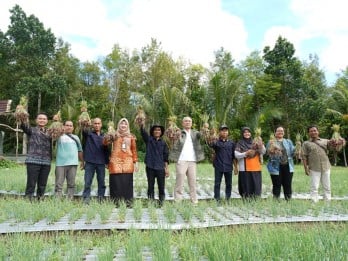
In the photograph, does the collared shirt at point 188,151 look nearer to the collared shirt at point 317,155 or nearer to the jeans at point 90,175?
the jeans at point 90,175

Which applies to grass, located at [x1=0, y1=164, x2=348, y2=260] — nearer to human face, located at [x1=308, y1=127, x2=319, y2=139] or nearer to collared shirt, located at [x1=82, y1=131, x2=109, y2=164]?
collared shirt, located at [x1=82, y1=131, x2=109, y2=164]

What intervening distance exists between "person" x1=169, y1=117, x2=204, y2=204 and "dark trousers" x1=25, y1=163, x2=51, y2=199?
83.0 inches

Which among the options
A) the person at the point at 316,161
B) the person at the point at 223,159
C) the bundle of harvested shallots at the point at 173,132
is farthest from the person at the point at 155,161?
the person at the point at 316,161

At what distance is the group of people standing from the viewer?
634cm

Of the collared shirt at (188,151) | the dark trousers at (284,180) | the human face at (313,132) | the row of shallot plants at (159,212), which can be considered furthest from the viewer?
the human face at (313,132)

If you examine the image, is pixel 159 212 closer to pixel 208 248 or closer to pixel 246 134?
pixel 246 134

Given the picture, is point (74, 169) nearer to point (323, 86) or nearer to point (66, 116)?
point (66, 116)

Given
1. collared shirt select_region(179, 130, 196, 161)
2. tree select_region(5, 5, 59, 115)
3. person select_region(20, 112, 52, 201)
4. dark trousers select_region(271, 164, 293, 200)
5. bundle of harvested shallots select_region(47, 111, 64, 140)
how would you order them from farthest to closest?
1. tree select_region(5, 5, 59, 115)
2. dark trousers select_region(271, 164, 293, 200)
3. collared shirt select_region(179, 130, 196, 161)
4. bundle of harvested shallots select_region(47, 111, 64, 140)
5. person select_region(20, 112, 52, 201)

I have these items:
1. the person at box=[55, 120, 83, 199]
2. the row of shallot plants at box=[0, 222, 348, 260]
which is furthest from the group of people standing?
the row of shallot plants at box=[0, 222, 348, 260]

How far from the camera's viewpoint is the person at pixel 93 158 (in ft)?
21.3

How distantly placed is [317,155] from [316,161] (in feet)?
0.36

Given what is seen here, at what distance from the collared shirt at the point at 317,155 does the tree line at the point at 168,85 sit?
11658 millimetres

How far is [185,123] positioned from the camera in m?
6.74

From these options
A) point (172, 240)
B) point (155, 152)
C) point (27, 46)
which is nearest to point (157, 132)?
point (155, 152)
